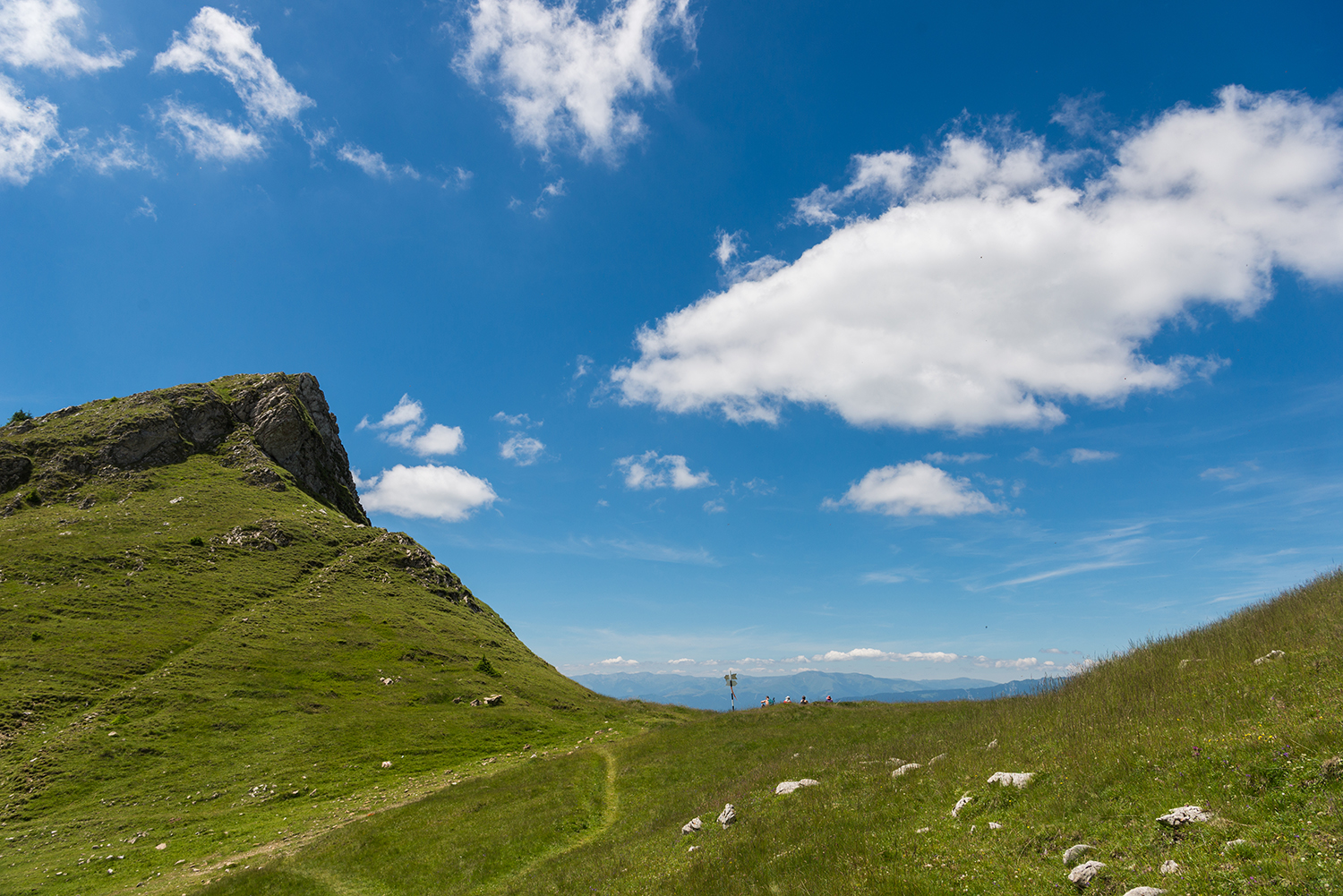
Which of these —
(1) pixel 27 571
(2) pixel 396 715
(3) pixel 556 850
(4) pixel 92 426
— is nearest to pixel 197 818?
(2) pixel 396 715

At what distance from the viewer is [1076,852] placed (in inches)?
407

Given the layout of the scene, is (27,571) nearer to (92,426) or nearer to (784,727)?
(92,426)

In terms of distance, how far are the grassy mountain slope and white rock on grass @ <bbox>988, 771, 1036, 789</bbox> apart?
266 mm

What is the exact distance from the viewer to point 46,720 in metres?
45.1

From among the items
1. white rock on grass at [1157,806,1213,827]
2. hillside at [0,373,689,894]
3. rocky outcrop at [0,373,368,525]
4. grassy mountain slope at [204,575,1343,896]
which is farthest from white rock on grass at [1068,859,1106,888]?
rocky outcrop at [0,373,368,525]

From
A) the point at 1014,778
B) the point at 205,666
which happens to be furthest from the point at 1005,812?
the point at 205,666

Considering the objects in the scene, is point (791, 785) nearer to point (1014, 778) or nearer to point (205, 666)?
point (1014, 778)

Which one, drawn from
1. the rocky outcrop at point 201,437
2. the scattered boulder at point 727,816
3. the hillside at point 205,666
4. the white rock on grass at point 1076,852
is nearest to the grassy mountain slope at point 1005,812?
the white rock on grass at point 1076,852

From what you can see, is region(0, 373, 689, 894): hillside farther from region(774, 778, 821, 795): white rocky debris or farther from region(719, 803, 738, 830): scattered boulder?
region(774, 778, 821, 795): white rocky debris

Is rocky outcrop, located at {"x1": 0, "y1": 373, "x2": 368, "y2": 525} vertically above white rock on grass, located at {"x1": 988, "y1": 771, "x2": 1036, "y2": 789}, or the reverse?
rocky outcrop, located at {"x1": 0, "y1": 373, "x2": 368, "y2": 525}

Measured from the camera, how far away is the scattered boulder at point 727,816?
19828 mm

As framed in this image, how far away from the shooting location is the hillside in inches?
1473

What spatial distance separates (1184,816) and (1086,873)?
7.79ft

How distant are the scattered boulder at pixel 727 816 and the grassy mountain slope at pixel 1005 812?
428 mm
